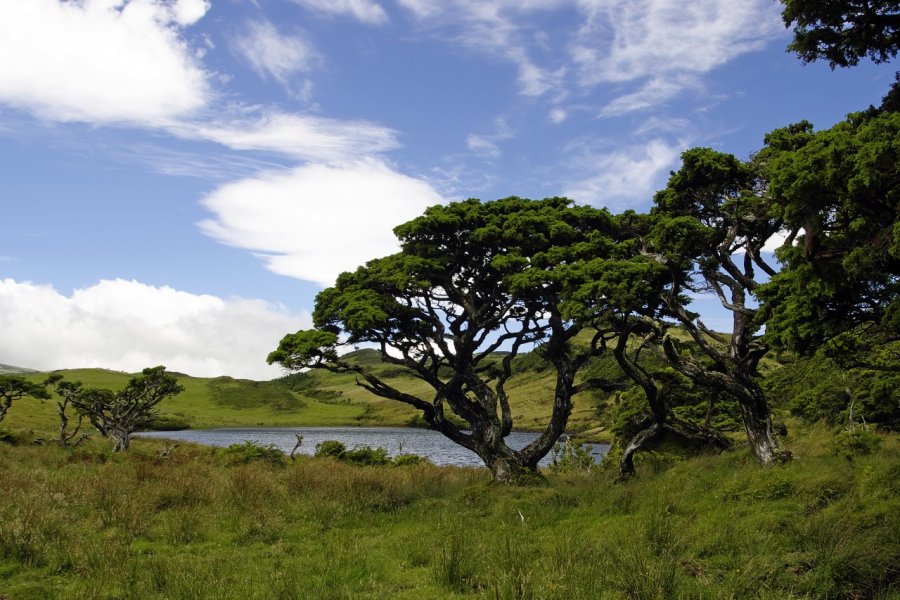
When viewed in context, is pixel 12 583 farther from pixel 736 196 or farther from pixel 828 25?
pixel 736 196

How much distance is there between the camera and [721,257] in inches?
760

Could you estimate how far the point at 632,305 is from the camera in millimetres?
17953

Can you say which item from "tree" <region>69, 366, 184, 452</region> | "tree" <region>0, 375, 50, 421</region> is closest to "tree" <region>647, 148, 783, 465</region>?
"tree" <region>69, 366, 184, 452</region>

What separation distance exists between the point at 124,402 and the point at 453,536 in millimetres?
43833

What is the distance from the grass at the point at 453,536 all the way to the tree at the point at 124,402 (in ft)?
86.4

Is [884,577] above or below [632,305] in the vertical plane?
below

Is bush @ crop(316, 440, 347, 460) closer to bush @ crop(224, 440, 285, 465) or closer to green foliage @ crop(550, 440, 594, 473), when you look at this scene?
bush @ crop(224, 440, 285, 465)

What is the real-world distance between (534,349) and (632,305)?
7117 millimetres

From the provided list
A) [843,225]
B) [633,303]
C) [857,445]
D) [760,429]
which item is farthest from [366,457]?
[843,225]

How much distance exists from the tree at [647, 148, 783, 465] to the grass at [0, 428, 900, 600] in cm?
280

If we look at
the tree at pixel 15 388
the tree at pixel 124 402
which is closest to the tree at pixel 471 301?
the tree at pixel 124 402

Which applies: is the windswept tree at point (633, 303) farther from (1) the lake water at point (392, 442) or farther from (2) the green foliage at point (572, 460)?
(1) the lake water at point (392, 442)

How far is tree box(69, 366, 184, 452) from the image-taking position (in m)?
42.0

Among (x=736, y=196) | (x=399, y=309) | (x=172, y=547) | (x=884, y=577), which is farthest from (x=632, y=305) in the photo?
(x=172, y=547)
